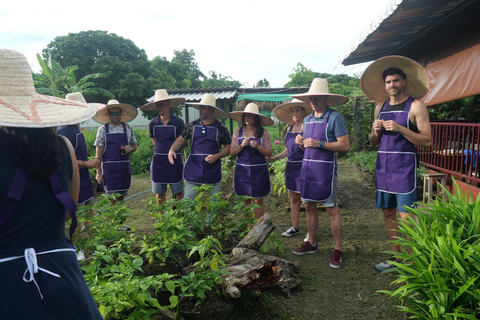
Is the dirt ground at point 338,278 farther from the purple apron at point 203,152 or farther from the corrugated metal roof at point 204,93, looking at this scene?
the corrugated metal roof at point 204,93

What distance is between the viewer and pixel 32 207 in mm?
1478

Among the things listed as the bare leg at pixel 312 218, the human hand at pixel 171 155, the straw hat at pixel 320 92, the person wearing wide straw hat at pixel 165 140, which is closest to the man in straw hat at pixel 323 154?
the straw hat at pixel 320 92

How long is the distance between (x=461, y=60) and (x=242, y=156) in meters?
4.11

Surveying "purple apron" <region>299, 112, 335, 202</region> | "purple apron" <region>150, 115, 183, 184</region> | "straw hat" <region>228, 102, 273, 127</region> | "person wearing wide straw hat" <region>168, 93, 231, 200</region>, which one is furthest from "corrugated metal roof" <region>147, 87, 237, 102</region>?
"purple apron" <region>299, 112, 335, 202</region>

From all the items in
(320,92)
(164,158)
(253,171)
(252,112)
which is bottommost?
(253,171)

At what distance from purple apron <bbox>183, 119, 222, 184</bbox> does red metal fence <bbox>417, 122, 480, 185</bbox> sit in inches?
143

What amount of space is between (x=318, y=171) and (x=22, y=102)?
3348 millimetres

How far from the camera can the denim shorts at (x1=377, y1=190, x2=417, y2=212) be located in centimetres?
369

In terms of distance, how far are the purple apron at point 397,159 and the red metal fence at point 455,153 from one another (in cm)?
176

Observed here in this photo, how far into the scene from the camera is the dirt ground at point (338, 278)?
3.26 metres

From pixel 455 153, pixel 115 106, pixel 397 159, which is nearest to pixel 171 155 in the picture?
pixel 115 106

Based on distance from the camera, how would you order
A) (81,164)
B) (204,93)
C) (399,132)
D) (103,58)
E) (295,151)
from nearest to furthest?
(399,132)
(81,164)
(295,151)
(204,93)
(103,58)

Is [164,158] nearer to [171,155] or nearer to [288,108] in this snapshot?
[171,155]

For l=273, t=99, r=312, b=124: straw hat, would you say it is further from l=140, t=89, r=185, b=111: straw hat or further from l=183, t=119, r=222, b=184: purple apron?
l=140, t=89, r=185, b=111: straw hat
